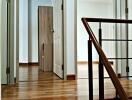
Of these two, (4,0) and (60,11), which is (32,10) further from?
(4,0)

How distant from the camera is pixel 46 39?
20.4 feet

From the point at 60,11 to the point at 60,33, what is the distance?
0.44 meters

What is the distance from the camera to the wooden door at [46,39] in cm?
588

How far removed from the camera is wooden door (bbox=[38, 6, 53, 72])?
19.3 ft

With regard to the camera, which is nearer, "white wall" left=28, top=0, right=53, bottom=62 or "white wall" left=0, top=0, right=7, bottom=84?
"white wall" left=0, top=0, right=7, bottom=84

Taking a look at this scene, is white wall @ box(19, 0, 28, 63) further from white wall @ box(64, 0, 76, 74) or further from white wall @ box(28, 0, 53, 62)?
white wall @ box(64, 0, 76, 74)

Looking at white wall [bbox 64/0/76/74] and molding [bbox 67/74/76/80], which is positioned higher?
white wall [bbox 64/0/76/74]

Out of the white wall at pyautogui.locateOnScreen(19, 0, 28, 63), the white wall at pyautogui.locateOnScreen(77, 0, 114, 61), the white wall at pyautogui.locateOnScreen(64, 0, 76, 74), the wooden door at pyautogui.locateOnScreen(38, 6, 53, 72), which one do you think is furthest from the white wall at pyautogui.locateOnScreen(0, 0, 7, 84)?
the white wall at pyautogui.locateOnScreen(77, 0, 114, 61)

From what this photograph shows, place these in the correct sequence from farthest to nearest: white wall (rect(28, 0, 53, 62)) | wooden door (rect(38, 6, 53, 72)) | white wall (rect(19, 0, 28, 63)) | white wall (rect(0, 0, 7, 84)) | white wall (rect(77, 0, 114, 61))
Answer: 1. white wall (rect(77, 0, 114, 61))
2. white wall (rect(28, 0, 53, 62))
3. white wall (rect(19, 0, 28, 63))
4. wooden door (rect(38, 6, 53, 72))
5. white wall (rect(0, 0, 7, 84))

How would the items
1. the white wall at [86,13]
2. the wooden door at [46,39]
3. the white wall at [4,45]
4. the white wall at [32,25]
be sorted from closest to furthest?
1. the white wall at [4,45]
2. the wooden door at [46,39]
3. the white wall at [32,25]
4. the white wall at [86,13]

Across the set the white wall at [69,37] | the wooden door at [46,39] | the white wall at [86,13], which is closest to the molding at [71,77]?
the white wall at [69,37]

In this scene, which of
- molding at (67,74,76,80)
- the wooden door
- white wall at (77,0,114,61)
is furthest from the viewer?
white wall at (77,0,114,61)

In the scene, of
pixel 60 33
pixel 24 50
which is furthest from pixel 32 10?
pixel 60 33

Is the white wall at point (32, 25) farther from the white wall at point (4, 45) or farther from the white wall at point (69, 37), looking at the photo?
the white wall at point (4, 45)
